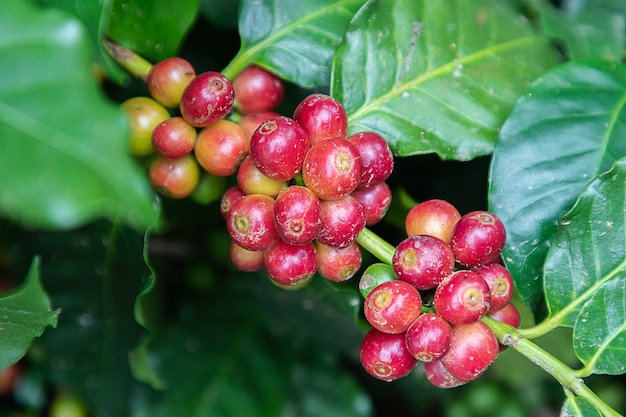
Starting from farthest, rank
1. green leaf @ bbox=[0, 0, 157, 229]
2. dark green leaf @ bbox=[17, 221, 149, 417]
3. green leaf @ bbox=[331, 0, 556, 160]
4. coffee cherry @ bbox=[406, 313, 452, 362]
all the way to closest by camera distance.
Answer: dark green leaf @ bbox=[17, 221, 149, 417], green leaf @ bbox=[331, 0, 556, 160], coffee cherry @ bbox=[406, 313, 452, 362], green leaf @ bbox=[0, 0, 157, 229]

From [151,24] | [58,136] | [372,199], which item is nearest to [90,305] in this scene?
[151,24]

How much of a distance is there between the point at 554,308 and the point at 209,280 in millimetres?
1050

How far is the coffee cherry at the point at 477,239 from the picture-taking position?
780 millimetres

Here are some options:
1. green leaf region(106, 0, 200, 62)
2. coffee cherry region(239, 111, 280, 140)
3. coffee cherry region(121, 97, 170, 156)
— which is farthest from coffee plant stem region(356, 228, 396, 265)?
green leaf region(106, 0, 200, 62)

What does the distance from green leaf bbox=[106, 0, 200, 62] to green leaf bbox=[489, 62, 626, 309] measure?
1.65ft

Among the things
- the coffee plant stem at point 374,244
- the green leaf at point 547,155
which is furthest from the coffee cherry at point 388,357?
the green leaf at point 547,155

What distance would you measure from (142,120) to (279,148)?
229mm

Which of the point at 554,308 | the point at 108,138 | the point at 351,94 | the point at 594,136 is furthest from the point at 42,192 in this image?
the point at 594,136

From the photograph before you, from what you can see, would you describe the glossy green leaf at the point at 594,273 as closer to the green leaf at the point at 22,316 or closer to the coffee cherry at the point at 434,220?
the coffee cherry at the point at 434,220

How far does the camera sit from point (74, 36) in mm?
595

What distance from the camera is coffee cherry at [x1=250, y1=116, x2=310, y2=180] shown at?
2.52 ft

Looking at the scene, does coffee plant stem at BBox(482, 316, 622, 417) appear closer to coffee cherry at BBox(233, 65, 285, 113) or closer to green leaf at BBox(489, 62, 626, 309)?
green leaf at BBox(489, 62, 626, 309)

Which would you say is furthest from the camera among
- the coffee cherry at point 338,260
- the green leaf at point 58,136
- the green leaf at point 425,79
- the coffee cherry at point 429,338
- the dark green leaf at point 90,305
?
the dark green leaf at point 90,305

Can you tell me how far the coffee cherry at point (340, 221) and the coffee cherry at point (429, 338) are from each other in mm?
126
